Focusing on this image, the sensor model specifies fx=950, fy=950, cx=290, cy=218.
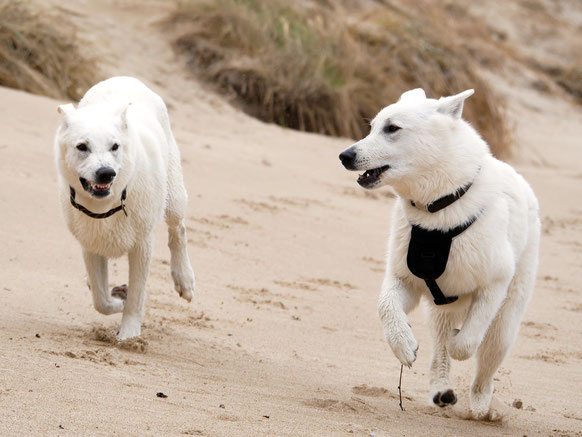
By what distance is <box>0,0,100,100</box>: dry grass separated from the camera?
11.1 meters

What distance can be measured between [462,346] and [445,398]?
51cm

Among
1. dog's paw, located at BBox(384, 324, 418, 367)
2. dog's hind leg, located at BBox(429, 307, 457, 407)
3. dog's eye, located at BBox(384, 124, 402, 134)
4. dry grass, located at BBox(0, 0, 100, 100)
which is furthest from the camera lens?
dry grass, located at BBox(0, 0, 100, 100)

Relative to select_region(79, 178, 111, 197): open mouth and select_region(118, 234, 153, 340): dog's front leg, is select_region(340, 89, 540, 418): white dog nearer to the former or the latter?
select_region(79, 178, 111, 197): open mouth

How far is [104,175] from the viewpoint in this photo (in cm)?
490

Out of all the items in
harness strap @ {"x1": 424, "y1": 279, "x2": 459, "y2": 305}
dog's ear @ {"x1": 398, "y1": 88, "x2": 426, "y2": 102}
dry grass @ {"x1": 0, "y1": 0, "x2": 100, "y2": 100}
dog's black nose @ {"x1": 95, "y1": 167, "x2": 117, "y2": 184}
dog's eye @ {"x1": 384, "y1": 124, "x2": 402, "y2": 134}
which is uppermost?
dog's ear @ {"x1": 398, "y1": 88, "x2": 426, "y2": 102}

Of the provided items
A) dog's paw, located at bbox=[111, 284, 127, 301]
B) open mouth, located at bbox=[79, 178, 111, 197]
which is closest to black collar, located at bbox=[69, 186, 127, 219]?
open mouth, located at bbox=[79, 178, 111, 197]

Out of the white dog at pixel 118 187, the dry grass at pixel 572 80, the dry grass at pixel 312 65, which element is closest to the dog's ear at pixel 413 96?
the white dog at pixel 118 187

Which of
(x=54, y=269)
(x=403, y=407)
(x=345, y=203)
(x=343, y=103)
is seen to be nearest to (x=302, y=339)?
(x=403, y=407)

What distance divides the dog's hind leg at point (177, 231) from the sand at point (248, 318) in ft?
0.91

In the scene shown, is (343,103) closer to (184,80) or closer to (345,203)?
(184,80)

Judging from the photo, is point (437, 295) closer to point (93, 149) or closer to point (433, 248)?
point (433, 248)

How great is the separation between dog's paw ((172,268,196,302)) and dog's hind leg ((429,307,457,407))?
5.22 feet

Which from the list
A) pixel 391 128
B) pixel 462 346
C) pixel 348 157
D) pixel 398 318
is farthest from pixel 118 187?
pixel 462 346

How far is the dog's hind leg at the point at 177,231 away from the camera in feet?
20.0
